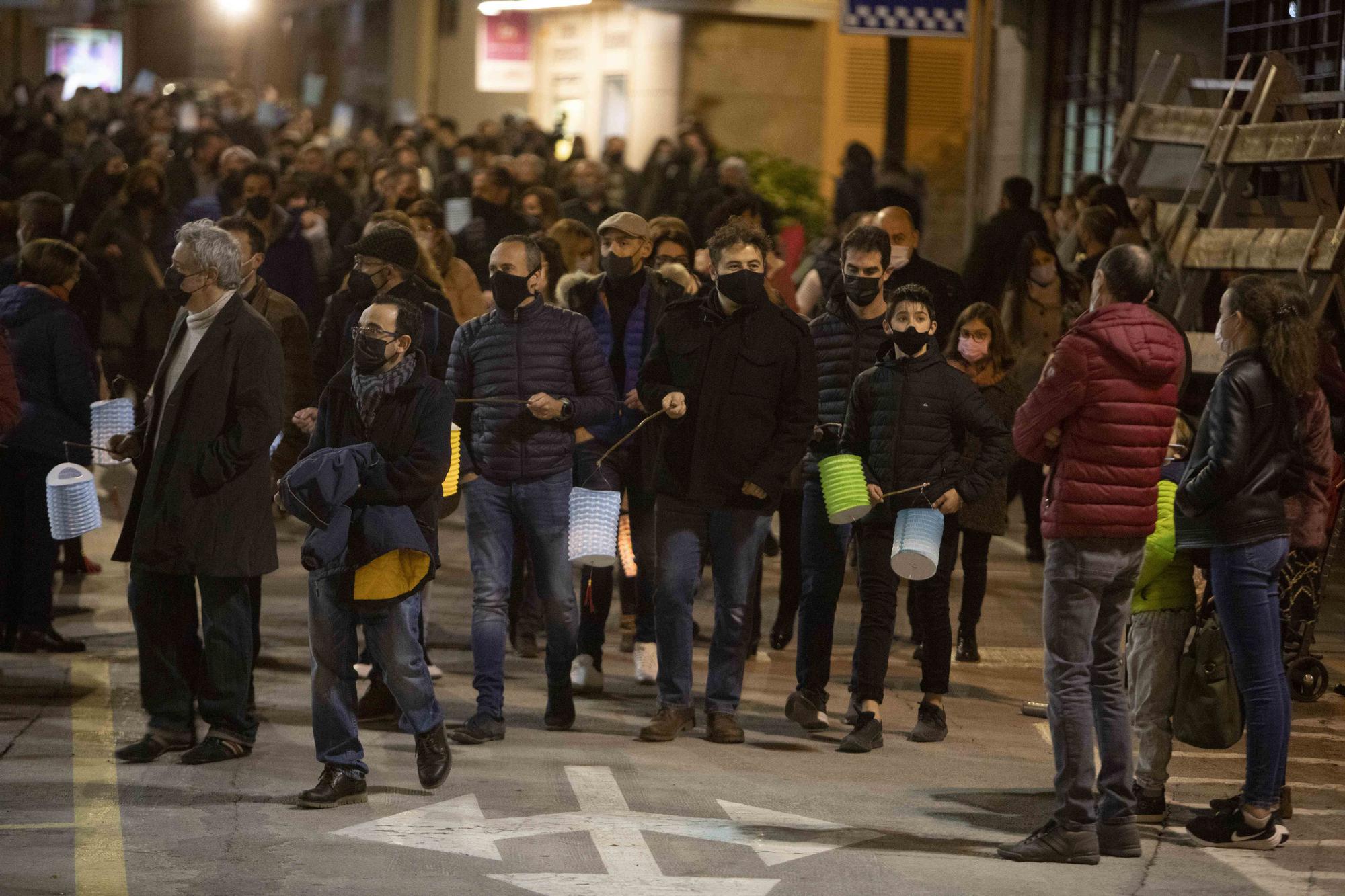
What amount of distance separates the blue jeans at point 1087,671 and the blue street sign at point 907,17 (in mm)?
9933

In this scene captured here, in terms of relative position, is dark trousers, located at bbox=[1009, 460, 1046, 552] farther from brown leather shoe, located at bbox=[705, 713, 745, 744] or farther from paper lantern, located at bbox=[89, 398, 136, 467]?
paper lantern, located at bbox=[89, 398, 136, 467]

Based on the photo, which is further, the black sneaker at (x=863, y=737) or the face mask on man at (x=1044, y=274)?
the face mask on man at (x=1044, y=274)

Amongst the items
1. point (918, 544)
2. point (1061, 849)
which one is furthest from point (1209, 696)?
point (918, 544)

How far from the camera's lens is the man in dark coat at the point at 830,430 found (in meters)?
8.95

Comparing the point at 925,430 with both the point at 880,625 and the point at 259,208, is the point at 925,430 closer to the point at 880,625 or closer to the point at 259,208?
the point at 880,625

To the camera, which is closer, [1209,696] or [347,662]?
[1209,696]

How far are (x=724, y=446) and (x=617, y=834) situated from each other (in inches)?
77.4

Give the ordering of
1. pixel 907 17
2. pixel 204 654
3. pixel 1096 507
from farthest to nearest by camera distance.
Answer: pixel 907 17 → pixel 204 654 → pixel 1096 507

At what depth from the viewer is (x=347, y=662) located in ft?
24.7

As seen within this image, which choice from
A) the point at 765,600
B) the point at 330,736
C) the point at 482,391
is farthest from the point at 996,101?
the point at 330,736

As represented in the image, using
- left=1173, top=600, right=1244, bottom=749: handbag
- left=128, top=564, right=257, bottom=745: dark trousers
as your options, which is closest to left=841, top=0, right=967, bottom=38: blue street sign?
left=128, top=564, right=257, bottom=745: dark trousers

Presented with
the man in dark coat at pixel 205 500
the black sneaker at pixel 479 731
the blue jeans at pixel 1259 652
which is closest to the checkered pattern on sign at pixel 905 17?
the man in dark coat at pixel 205 500

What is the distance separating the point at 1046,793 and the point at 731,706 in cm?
144

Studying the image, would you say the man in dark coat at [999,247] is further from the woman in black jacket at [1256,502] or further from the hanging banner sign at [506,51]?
the hanging banner sign at [506,51]
